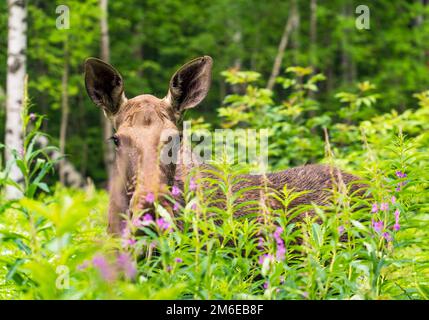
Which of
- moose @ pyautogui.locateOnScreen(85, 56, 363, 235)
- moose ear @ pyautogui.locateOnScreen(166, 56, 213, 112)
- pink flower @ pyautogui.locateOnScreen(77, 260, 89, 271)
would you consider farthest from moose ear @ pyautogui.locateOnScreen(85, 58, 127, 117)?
pink flower @ pyautogui.locateOnScreen(77, 260, 89, 271)

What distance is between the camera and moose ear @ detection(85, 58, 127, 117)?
6262mm

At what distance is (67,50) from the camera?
23953 millimetres

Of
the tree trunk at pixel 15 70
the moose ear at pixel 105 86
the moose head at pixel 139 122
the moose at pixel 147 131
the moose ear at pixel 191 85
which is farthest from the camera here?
the tree trunk at pixel 15 70

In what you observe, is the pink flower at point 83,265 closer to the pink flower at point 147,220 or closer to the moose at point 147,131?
the pink flower at point 147,220

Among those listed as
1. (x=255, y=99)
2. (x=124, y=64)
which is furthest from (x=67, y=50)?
(x=255, y=99)

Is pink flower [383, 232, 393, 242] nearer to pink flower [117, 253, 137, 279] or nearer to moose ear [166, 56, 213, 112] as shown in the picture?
pink flower [117, 253, 137, 279]

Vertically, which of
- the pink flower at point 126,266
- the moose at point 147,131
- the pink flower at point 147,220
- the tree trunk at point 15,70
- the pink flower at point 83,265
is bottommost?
the pink flower at point 83,265

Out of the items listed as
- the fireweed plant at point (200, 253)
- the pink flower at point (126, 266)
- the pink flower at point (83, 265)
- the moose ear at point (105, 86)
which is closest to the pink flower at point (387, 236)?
the fireweed plant at point (200, 253)

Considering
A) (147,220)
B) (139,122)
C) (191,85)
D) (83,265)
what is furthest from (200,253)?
(191,85)

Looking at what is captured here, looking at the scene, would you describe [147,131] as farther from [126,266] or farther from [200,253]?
[126,266]

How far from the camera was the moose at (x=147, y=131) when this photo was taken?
5309 millimetres

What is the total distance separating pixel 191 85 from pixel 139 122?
111cm

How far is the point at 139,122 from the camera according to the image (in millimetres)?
5602

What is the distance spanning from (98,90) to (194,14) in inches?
1080
